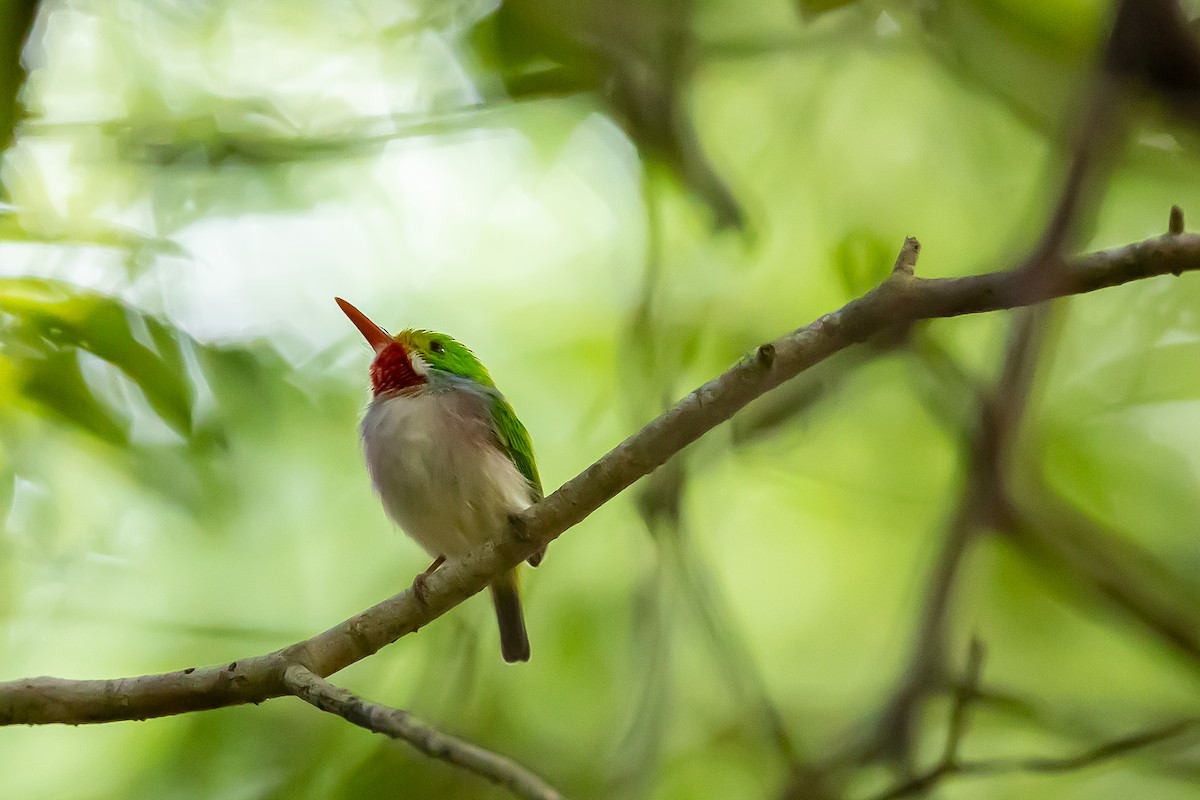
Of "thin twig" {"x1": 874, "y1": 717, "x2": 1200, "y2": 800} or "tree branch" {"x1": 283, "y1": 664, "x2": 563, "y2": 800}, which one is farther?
"thin twig" {"x1": 874, "y1": 717, "x2": 1200, "y2": 800}

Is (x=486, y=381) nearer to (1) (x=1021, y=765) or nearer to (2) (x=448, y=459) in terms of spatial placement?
(2) (x=448, y=459)

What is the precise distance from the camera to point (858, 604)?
19.3 ft

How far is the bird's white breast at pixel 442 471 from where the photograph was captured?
397 cm

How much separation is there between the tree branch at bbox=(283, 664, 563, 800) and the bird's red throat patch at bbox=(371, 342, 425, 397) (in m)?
1.83

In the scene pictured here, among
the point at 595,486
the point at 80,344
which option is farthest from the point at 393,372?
the point at 595,486

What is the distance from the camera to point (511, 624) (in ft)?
14.5

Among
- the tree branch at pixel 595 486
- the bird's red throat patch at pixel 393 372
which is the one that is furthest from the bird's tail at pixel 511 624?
the tree branch at pixel 595 486

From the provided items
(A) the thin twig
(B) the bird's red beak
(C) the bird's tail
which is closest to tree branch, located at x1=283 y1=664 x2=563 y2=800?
(A) the thin twig

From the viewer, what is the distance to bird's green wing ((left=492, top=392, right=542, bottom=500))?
164 inches

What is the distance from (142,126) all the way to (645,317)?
8.26 feet

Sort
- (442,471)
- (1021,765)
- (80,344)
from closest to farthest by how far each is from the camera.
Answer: (1021,765), (80,344), (442,471)

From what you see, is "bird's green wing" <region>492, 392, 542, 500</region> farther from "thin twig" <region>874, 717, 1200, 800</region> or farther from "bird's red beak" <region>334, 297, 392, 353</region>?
"thin twig" <region>874, 717, 1200, 800</region>

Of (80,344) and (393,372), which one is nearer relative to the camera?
(80,344)

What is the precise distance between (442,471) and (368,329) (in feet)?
2.66
